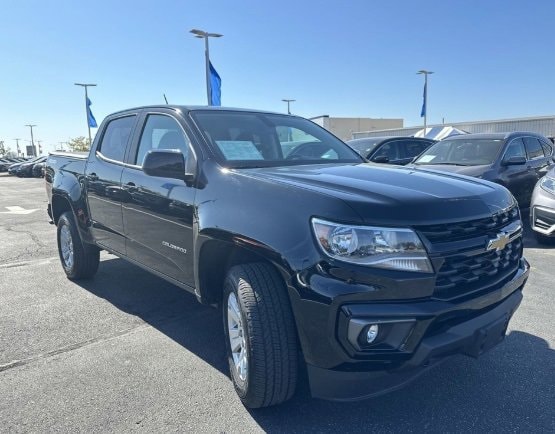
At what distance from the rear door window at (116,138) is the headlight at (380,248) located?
102 inches

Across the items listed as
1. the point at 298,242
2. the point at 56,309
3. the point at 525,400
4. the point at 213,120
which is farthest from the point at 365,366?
the point at 56,309

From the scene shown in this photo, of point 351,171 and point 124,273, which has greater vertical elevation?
point 351,171

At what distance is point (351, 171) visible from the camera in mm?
2943

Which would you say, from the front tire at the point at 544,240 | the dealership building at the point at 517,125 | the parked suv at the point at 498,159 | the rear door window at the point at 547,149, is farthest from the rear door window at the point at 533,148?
the dealership building at the point at 517,125

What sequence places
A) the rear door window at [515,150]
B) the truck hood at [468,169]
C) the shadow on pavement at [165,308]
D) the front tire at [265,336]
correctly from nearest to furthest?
the front tire at [265,336]
the shadow on pavement at [165,308]
the truck hood at [468,169]
the rear door window at [515,150]

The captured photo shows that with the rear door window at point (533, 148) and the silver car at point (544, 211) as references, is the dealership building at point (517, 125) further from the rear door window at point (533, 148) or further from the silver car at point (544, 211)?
the silver car at point (544, 211)

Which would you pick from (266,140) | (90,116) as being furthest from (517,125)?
(266,140)

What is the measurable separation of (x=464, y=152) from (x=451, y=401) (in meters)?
6.10

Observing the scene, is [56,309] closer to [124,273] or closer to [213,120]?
[124,273]

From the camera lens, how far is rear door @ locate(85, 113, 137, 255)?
396 centimetres

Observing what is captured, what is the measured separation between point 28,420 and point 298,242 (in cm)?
181

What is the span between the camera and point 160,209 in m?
3.27

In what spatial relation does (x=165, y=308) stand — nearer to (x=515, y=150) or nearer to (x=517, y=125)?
(x=515, y=150)

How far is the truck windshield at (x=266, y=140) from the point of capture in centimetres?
311
